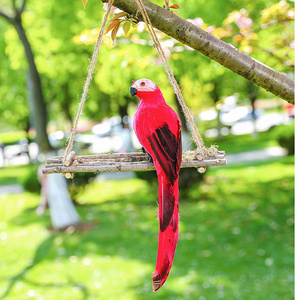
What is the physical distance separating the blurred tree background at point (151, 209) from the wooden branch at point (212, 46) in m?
0.67

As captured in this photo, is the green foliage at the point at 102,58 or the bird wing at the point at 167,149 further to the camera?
the green foliage at the point at 102,58

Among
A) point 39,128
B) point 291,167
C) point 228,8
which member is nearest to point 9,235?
point 39,128

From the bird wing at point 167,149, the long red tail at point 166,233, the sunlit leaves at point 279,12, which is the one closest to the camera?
the long red tail at point 166,233

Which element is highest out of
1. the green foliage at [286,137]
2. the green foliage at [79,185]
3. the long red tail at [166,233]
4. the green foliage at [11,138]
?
the green foliage at [11,138]

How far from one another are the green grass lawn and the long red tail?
131 inches

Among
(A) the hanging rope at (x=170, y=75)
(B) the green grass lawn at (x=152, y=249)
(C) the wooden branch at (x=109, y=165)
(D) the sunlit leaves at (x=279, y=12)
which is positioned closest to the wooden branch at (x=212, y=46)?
(A) the hanging rope at (x=170, y=75)

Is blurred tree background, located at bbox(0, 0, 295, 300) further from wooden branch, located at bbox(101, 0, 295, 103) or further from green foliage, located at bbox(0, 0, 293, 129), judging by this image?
wooden branch, located at bbox(101, 0, 295, 103)

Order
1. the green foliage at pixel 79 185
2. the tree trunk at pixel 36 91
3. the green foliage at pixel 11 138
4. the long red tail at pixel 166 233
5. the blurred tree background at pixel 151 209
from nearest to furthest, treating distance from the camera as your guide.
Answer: the long red tail at pixel 166 233, the blurred tree background at pixel 151 209, the tree trunk at pixel 36 91, the green foliage at pixel 79 185, the green foliage at pixel 11 138

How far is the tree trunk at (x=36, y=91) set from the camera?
6801 millimetres

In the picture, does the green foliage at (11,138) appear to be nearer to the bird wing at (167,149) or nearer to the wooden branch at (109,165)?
the wooden branch at (109,165)

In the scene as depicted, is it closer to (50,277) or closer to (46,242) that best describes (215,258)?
(50,277)

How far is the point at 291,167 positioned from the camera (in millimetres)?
11266

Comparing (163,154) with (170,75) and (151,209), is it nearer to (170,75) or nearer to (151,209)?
(170,75)

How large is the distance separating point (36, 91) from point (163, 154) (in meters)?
6.02
